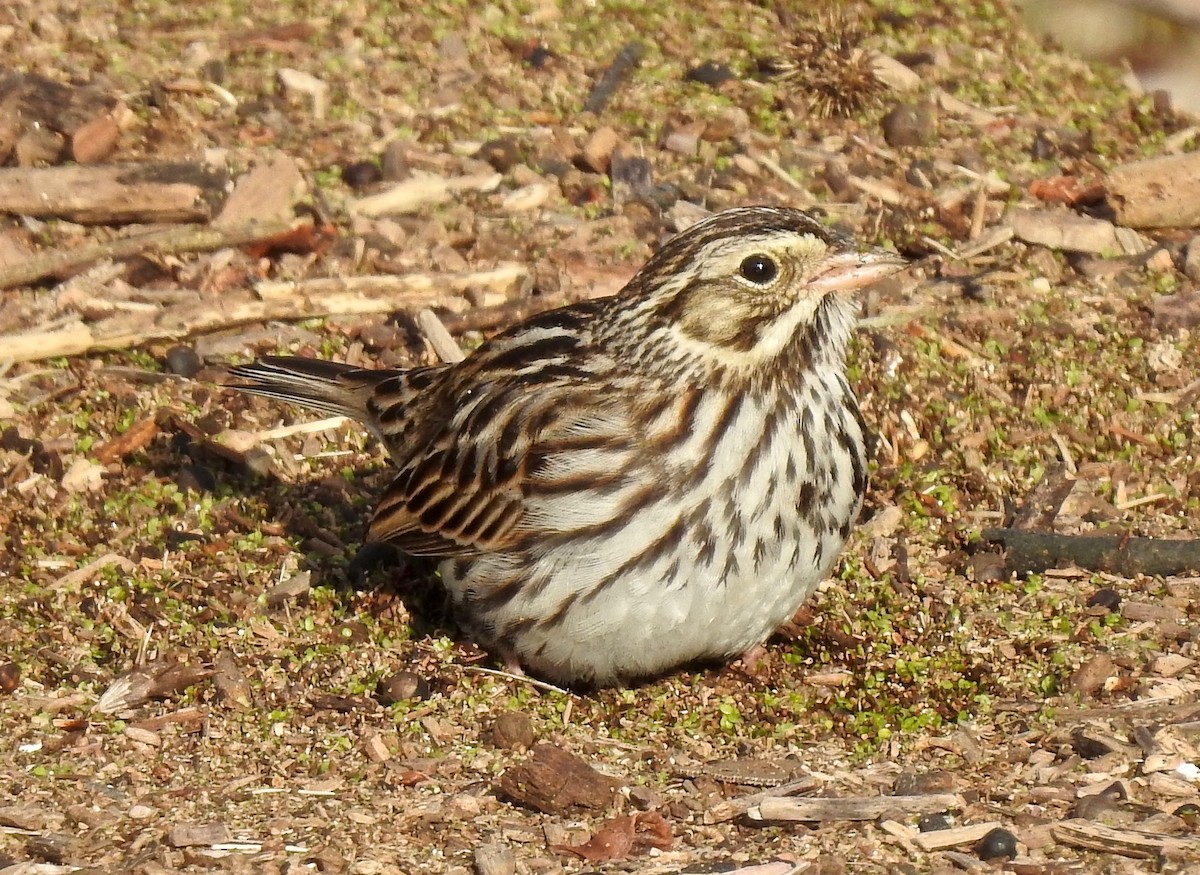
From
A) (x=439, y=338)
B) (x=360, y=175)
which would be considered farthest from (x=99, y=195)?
(x=439, y=338)

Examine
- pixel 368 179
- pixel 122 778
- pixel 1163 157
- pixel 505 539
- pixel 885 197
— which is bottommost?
pixel 122 778

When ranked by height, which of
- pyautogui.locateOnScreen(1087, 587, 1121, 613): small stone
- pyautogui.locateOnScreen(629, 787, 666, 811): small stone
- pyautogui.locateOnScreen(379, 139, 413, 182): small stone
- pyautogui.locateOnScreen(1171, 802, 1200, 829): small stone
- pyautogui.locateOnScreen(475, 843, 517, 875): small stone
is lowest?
pyautogui.locateOnScreen(475, 843, 517, 875): small stone

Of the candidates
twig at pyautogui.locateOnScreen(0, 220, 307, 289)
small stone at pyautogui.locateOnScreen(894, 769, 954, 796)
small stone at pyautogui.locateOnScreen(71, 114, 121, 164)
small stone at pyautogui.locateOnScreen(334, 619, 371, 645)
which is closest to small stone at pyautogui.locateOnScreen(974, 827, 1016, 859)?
small stone at pyautogui.locateOnScreen(894, 769, 954, 796)

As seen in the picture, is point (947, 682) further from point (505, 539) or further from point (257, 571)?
point (257, 571)

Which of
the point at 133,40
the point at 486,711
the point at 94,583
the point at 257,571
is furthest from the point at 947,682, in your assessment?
the point at 133,40

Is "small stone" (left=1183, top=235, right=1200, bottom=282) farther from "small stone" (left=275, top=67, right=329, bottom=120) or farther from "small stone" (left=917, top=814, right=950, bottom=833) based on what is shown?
"small stone" (left=275, top=67, right=329, bottom=120)

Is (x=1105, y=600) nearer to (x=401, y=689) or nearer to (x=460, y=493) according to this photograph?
(x=460, y=493)

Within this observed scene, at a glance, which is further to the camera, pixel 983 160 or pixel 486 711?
pixel 983 160
